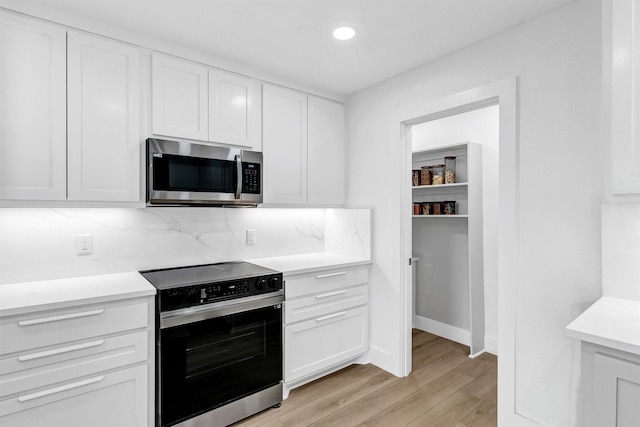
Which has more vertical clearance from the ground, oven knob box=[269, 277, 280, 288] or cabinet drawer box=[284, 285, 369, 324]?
oven knob box=[269, 277, 280, 288]

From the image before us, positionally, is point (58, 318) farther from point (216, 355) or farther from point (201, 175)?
point (201, 175)

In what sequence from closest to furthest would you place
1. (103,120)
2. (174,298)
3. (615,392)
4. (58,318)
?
(615,392), (58,318), (174,298), (103,120)

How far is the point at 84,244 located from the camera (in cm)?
223

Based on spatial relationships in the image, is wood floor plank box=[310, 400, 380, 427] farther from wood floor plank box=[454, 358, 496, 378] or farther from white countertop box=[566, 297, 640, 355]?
white countertop box=[566, 297, 640, 355]

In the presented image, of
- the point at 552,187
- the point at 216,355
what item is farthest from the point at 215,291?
the point at 552,187

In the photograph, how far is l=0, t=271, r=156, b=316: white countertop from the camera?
1631mm

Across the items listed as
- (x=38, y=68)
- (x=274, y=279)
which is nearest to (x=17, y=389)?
(x=274, y=279)

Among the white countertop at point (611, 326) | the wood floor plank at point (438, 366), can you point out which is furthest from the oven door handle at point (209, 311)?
the white countertop at point (611, 326)

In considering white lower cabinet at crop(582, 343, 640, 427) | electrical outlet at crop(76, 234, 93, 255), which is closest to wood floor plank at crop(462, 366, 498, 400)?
white lower cabinet at crop(582, 343, 640, 427)

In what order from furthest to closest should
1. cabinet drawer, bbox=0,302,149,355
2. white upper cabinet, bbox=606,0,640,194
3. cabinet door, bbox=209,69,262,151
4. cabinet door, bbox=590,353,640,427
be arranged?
cabinet door, bbox=209,69,262,151 < cabinet drawer, bbox=0,302,149,355 < white upper cabinet, bbox=606,0,640,194 < cabinet door, bbox=590,353,640,427

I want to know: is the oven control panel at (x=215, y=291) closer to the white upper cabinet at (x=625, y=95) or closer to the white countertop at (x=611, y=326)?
the white countertop at (x=611, y=326)

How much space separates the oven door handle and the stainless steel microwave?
2.25ft

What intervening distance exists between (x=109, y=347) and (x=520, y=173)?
96.3 inches

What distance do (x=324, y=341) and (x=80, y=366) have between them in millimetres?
1570
